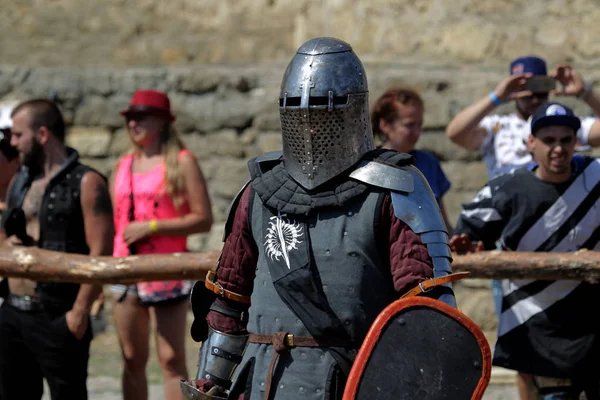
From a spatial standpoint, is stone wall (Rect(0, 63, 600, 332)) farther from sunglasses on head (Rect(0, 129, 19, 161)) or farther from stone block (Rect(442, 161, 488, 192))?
sunglasses on head (Rect(0, 129, 19, 161))

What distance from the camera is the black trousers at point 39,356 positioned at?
5676mm

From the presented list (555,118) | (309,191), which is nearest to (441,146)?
(555,118)

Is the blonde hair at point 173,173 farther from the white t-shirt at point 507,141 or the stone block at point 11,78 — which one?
the stone block at point 11,78

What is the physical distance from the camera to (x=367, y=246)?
352cm

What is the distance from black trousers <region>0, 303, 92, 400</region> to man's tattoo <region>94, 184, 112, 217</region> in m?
0.55

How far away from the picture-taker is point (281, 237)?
3623 mm

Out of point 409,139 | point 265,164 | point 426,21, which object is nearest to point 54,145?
point 409,139

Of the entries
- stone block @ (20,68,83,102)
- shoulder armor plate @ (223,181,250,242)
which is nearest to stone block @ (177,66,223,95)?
stone block @ (20,68,83,102)

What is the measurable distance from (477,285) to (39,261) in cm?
378

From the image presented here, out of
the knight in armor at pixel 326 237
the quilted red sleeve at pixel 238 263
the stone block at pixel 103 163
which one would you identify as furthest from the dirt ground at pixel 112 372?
the knight in armor at pixel 326 237

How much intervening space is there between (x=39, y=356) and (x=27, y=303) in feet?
0.90

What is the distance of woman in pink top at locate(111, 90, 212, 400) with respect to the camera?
20.0 ft

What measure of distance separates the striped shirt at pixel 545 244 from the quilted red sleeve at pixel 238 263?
6.33 ft

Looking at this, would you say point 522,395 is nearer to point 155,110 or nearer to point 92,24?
point 155,110
